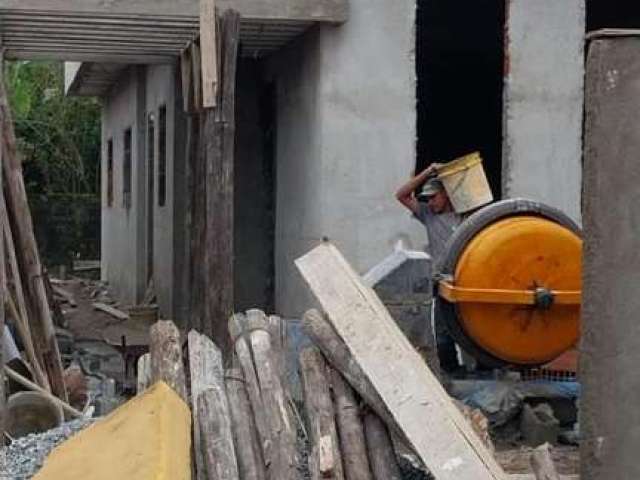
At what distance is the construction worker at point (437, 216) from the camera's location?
360 inches

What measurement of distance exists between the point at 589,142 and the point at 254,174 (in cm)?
985

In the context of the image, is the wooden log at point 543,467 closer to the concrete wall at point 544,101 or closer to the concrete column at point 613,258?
the concrete column at point 613,258

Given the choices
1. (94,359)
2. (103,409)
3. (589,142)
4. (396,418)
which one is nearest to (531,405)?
(103,409)

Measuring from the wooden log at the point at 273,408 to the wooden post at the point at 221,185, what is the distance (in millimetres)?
2698

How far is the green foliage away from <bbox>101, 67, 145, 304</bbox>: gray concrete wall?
6.37m

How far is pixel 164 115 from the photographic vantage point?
1552cm

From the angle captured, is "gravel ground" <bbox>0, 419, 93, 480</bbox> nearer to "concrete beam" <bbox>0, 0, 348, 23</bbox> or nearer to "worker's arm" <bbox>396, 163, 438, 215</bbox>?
"worker's arm" <bbox>396, 163, 438, 215</bbox>

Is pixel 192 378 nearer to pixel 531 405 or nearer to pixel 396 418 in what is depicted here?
pixel 396 418

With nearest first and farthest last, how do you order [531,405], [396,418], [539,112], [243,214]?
[396,418] → [531,405] → [539,112] → [243,214]

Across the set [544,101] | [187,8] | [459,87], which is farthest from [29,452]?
[459,87]

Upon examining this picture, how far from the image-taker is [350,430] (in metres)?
5.45

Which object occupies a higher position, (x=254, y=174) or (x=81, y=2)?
(x=81, y=2)

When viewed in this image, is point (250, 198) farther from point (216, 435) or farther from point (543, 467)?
point (543, 467)

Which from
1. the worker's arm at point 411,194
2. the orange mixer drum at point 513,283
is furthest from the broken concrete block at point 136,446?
the worker's arm at point 411,194
